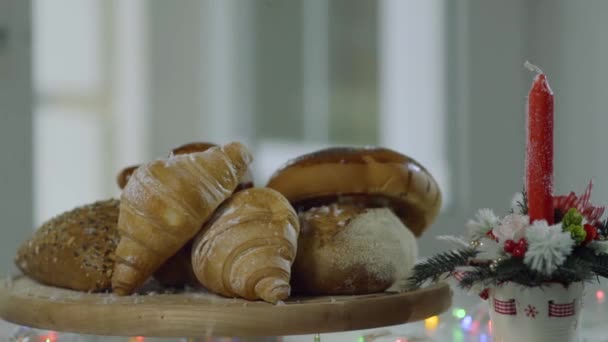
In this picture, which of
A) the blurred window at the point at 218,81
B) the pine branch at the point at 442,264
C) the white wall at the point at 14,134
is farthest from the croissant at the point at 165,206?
the blurred window at the point at 218,81

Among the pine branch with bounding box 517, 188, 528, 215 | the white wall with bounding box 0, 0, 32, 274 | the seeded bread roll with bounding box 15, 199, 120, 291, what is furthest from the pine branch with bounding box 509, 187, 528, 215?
the white wall with bounding box 0, 0, 32, 274

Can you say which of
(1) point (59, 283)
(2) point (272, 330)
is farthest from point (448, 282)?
(1) point (59, 283)

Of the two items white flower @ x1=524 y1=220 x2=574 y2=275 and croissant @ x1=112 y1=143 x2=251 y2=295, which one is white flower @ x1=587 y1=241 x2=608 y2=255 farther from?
croissant @ x1=112 y1=143 x2=251 y2=295

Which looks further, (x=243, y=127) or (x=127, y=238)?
(x=243, y=127)

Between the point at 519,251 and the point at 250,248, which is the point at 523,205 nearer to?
the point at 519,251

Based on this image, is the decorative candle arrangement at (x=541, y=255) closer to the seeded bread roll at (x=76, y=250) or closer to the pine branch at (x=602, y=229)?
the pine branch at (x=602, y=229)

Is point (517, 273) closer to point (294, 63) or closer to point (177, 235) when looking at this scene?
point (177, 235)
